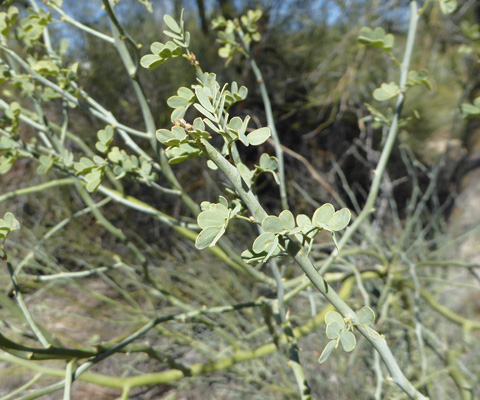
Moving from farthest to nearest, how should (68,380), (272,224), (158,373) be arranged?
(158,373) → (68,380) → (272,224)

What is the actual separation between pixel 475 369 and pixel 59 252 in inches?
64.7

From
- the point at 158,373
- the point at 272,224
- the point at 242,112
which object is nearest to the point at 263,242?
the point at 272,224

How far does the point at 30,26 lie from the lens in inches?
23.5

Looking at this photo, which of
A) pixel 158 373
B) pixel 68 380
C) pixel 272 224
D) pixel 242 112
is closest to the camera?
pixel 272 224

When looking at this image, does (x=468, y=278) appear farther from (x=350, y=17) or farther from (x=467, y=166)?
(x=350, y=17)

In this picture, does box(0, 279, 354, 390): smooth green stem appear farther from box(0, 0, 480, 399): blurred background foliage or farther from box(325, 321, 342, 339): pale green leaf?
box(0, 0, 480, 399): blurred background foliage

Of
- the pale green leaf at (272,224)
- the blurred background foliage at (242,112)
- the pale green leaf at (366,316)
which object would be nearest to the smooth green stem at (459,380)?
the pale green leaf at (366,316)

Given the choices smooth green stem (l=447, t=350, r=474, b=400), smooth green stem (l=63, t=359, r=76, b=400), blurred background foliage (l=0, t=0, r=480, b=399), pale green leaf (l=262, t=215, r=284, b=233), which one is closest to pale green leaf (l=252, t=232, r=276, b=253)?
pale green leaf (l=262, t=215, r=284, b=233)

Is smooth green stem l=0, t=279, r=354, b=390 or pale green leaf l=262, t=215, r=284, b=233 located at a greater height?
pale green leaf l=262, t=215, r=284, b=233

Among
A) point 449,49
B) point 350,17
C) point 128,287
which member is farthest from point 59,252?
point 449,49

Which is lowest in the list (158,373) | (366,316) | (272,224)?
(158,373)

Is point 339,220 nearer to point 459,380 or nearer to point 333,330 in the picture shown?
point 333,330

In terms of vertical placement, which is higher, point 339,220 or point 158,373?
point 339,220

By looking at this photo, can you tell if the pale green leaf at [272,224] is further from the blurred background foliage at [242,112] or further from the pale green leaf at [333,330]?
the blurred background foliage at [242,112]
